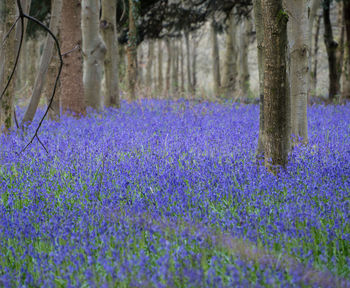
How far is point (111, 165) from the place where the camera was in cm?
516

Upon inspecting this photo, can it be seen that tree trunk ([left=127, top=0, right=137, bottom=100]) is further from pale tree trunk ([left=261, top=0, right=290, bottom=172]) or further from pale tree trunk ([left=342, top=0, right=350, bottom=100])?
pale tree trunk ([left=261, top=0, right=290, bottom=172])

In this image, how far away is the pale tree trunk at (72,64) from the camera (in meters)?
10.9

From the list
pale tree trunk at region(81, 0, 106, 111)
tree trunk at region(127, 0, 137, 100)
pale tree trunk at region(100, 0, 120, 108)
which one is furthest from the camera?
tree trunk at region(127, 0, 137, 100)

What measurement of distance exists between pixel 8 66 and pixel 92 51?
13.6ft

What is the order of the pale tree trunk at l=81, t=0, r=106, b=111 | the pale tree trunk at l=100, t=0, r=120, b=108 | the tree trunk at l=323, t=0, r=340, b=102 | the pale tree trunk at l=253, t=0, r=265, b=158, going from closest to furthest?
the pale tree trunk at l=253, t=0, r=265, b=158 → the pale tree trunk at l=81, t=0, r=106, b=111 → the pale tree trunk at l=100, t=0, r=120, b=108 → the tree trunk at l=323, t=0, r=340, b=102

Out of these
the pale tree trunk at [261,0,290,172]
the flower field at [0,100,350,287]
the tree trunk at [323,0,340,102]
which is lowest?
the flower field at [0,100,350,287]

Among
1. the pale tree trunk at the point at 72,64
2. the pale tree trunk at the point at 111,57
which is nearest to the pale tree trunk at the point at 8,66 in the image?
the pale tree trunk at the point at 72,64

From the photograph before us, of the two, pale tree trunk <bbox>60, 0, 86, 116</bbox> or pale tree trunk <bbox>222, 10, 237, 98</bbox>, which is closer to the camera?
pale tree trunk <bbox>60, 0, 86, 116</bbox>

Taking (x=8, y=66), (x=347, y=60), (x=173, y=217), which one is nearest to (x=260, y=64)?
(x=173, y=217)

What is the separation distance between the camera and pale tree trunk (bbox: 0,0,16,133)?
730 centimetres

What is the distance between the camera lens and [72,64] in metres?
10.9

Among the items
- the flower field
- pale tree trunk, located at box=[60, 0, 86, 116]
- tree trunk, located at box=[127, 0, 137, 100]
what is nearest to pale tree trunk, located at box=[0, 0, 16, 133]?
the flower field

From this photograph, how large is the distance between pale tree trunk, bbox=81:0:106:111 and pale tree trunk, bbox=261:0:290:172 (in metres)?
7.55

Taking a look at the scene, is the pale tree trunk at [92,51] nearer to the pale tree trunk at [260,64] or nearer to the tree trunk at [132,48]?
the tree trunk at [132,48]
